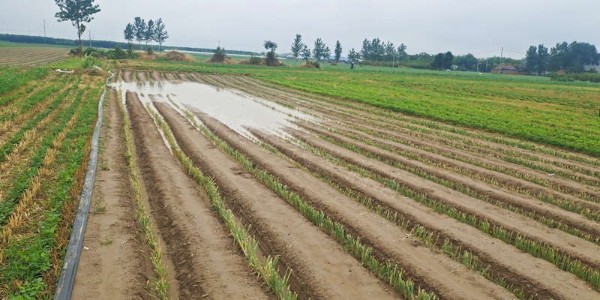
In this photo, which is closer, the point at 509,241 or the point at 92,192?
the point at 509,241

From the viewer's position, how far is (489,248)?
19.9ft

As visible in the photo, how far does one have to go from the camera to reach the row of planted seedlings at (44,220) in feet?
15.5

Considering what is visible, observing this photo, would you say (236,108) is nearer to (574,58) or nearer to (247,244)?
(247,244)

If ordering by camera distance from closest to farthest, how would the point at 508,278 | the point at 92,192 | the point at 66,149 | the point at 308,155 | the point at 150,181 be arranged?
the point at 508,278
the point at 92,192
the point at 150,181
the point at 66,149
the point at 308,155

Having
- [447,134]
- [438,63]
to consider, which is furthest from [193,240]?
[438,63]

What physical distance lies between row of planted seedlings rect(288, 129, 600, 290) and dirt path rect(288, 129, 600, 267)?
0.09m

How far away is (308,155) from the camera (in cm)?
1145

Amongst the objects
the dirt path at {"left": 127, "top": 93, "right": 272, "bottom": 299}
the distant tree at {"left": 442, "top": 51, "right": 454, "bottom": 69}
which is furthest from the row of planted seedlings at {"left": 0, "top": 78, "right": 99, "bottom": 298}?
the distant tree at {"left": 442, "top": 51, "right": 454, "bottom": 69}

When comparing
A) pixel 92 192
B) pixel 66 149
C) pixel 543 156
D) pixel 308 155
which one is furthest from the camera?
pixel 543 156

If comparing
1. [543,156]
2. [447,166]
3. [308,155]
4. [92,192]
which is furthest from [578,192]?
[92,192]

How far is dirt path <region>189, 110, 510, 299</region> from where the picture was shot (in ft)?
16.4

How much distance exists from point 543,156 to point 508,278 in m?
8.99

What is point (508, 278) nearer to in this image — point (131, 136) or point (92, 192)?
point (92, 192)

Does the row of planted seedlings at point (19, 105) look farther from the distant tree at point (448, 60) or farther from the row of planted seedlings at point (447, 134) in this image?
the distant tree at point (448, 60)
